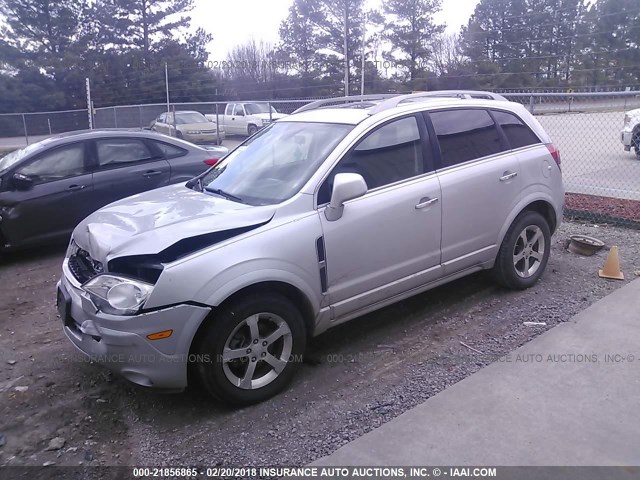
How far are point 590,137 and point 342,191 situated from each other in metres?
14.1

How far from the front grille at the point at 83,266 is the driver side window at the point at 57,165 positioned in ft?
11.0

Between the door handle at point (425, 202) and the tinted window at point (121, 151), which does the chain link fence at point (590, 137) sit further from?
the tinted window at point (121, 151)

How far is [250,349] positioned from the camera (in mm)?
3424

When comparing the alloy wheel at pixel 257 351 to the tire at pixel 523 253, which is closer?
the alloy wheel at pixel 257 351

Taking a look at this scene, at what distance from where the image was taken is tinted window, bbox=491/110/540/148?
502cm

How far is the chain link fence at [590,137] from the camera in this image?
766 cm

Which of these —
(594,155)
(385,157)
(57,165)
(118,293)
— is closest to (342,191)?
(385,157)

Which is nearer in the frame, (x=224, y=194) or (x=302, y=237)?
(x=302, y=237)

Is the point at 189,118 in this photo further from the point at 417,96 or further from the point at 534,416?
the point at 534,416

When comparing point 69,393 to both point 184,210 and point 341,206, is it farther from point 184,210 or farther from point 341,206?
point 341,206

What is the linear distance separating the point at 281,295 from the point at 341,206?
0.73 metres

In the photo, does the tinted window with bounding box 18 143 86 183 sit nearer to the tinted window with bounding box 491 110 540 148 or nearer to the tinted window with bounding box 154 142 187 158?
the tinted window with bounding box 154 142 187 158

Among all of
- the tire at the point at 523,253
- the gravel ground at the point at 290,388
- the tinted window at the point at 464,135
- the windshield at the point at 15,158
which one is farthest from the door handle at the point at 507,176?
the windshield at the point at 15,158

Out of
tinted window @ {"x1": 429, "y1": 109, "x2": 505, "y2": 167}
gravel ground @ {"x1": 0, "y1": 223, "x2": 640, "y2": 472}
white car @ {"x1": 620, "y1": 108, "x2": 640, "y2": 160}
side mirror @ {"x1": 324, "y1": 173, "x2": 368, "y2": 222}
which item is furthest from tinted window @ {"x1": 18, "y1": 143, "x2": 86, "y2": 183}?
white car @ {"x1": 620, "y1": 108, "x2": 640, "y2": 160}
